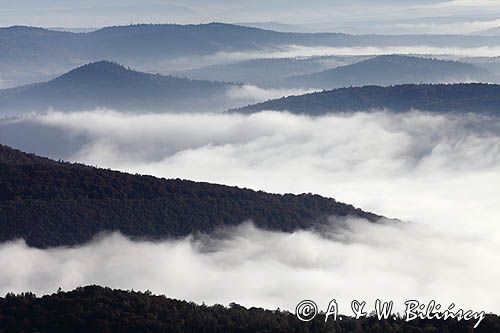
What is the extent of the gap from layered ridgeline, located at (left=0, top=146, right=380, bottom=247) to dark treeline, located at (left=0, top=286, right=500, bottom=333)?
46.1 m

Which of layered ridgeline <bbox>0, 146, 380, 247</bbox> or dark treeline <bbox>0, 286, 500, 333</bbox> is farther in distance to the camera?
layered ridgeline <bbox>0, 146, 380, 247</bbox>

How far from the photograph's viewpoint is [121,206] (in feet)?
416

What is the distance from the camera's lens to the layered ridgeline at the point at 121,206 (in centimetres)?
11938

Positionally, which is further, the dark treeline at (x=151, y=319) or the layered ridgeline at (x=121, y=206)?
the layered ridgeline at (x=121, y=206)

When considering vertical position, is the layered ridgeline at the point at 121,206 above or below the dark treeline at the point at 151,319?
above

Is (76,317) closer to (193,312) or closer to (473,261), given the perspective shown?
(193,312)

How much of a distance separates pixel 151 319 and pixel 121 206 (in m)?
61.5

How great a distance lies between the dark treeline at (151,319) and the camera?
62688mm

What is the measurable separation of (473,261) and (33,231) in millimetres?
64722

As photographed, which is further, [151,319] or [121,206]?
[121,206]

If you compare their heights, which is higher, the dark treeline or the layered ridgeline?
the layered ridgeline

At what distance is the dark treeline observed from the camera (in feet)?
206

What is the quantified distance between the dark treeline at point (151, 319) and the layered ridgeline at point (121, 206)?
46114 mm

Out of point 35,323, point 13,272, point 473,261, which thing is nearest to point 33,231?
point 13,272
